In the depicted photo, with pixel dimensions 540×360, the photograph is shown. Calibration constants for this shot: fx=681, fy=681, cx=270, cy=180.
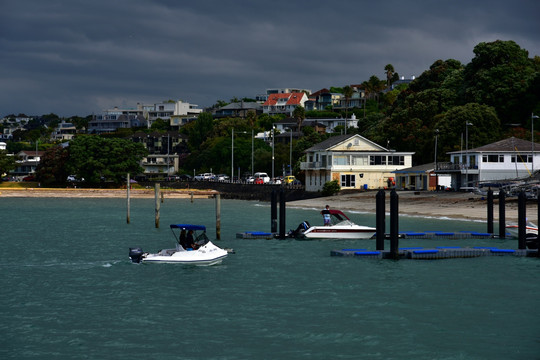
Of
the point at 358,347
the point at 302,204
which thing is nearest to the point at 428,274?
the point at 358,347

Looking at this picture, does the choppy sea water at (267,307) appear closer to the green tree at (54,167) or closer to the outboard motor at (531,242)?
the outboard motor at (531,242)

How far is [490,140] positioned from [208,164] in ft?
280

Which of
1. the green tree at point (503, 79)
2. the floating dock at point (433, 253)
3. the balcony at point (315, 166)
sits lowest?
the floating dock at point (433, 253)

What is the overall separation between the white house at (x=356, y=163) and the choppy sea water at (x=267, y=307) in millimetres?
61878

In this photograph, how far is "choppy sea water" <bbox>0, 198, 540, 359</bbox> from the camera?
923 inches

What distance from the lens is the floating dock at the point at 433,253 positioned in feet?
136

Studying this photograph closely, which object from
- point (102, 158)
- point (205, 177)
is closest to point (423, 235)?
point (102, 158)

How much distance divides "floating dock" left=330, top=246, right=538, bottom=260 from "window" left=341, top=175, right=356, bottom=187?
65.8 metres

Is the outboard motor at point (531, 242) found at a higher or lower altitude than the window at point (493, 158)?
lower

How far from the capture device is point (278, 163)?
157375mm

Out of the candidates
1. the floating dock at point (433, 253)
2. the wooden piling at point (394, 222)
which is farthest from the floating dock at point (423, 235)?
the wooden piling at point (394, 222)

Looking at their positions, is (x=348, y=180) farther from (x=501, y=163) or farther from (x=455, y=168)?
(x=501, y=163)

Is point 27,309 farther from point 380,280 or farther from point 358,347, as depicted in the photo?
point 380,280

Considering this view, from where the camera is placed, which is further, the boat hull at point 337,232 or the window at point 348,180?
the window at point 348,180
